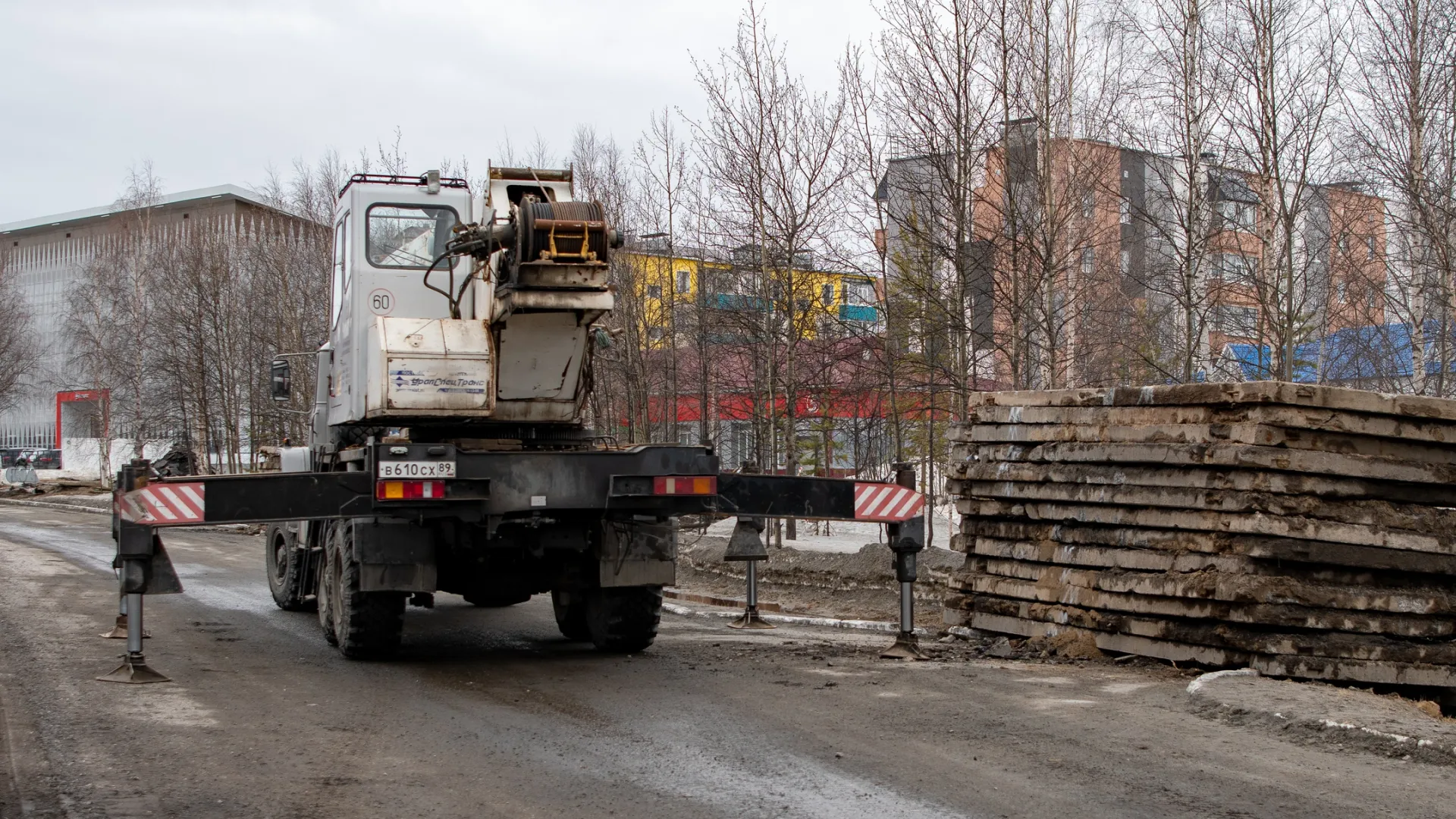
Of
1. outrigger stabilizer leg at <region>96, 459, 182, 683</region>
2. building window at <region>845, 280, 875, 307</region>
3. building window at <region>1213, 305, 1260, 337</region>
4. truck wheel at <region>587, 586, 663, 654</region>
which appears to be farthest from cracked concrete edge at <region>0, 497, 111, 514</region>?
building window at <region>1213, 305, 1260, 337</region>

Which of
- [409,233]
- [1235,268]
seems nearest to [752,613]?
[409,233]

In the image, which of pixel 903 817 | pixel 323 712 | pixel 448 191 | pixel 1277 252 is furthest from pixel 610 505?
pixel 1277 252

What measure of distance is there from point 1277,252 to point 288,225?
30.9 m

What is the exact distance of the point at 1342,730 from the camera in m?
6.77

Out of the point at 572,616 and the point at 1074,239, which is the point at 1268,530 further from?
Result: the point at 1074,239

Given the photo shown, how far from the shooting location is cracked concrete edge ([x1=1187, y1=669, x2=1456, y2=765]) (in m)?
6.38

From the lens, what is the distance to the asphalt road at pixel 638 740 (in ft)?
18.3

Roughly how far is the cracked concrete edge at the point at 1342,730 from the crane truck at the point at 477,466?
302 cm

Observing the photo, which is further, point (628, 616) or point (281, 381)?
point (281, 381)

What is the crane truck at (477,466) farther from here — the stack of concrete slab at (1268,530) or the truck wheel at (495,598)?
the stack of concrete slab at (1268,530)

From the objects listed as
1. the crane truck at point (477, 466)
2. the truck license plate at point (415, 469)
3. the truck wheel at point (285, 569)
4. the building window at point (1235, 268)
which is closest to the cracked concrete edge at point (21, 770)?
the crane truck at point (477, 466)

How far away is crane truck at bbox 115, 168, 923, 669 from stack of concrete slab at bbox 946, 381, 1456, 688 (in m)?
1.58

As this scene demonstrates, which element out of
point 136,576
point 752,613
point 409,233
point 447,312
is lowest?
point 752,613

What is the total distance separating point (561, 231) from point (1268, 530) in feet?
17.6
